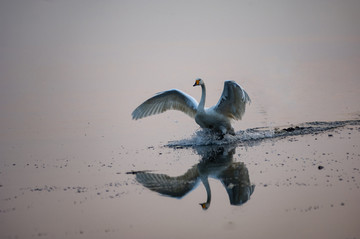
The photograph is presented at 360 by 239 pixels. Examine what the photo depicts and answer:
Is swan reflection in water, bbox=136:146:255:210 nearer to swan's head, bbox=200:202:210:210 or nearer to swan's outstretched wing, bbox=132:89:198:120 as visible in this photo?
swan's head, bbox=200:202:210:210

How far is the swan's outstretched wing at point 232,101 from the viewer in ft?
40.7

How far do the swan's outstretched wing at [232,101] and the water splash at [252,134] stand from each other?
0.61 m

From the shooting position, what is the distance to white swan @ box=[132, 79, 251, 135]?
41.4ft

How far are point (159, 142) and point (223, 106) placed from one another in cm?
192

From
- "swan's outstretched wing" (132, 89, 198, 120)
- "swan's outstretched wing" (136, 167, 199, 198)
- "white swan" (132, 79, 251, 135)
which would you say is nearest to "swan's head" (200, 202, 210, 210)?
"swan's outstretched wing" (136, 167, 199, 198)

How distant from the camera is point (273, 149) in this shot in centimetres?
1155

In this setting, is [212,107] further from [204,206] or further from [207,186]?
[204,206]

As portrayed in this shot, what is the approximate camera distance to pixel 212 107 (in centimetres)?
1320

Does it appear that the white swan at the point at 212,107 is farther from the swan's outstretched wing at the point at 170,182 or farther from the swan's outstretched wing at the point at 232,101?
the swan's outstretched wing at the point at 170,182

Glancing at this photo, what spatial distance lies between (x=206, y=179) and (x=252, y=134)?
466 cm

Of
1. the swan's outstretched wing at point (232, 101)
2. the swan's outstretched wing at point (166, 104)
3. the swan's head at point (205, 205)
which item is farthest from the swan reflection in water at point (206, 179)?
the swan's outstretched wing at point (166, 104)

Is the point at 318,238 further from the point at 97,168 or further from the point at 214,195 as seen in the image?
the point at 97,168

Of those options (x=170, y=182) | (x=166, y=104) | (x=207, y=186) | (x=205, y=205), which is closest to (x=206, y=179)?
(x=207, y=186)

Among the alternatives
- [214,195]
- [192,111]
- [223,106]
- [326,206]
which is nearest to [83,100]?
[192,111]
